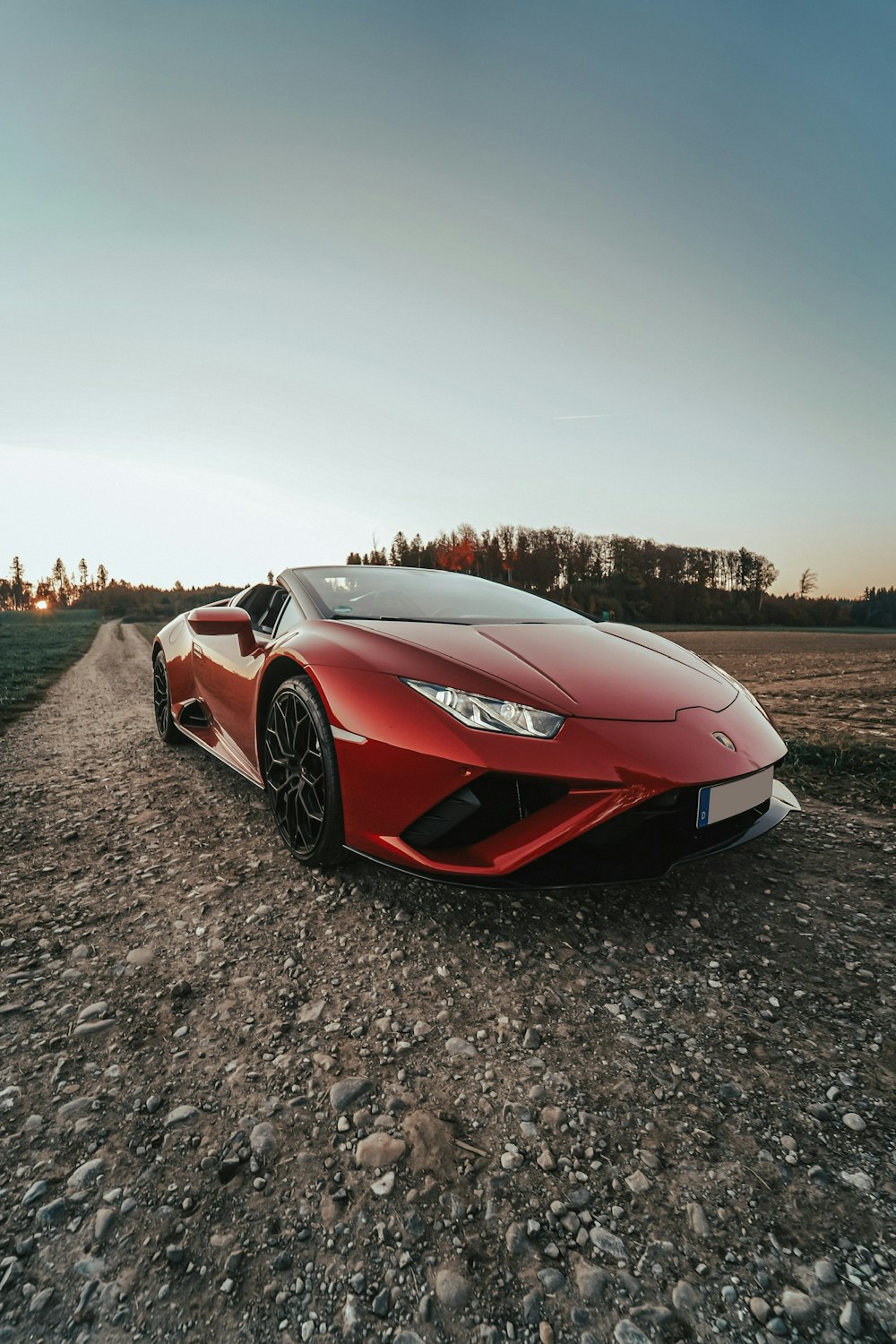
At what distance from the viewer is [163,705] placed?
4.68 meters

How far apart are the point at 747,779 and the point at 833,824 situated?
1251 mm

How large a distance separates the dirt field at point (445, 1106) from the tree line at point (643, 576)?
3909 centimetres

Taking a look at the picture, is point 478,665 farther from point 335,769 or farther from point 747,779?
point 747,779

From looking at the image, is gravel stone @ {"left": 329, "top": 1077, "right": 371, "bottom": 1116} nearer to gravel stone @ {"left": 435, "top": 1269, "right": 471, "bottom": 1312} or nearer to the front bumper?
gravel stone @ {"left": 435, "top": 1269, "right": 471, "bottom": 1312}

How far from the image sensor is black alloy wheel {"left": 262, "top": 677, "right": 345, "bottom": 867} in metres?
2.29

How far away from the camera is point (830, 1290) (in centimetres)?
101

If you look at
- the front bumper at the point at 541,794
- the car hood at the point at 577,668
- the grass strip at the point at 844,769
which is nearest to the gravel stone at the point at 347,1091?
the front bumper at the point at 541,794

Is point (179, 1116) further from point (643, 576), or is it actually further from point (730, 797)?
point (643, 576)

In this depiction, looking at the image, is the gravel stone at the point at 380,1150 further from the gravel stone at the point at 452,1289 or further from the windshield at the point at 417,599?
the windshield at the point at 417,599

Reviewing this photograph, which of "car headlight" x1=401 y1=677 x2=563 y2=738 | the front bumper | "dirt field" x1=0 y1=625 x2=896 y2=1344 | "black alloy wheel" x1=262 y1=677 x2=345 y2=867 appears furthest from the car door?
"car headlight" x1=401 y1=677 x2=563 y2=738

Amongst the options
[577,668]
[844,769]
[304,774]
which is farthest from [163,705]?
[844,769]

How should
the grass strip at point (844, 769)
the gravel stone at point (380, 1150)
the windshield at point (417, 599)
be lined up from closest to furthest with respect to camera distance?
the gravel stone at point (380, 1150) < the windshield at point (417, 599) < the grass strip at point (844, 769)

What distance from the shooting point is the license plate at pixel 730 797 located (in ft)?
6.32

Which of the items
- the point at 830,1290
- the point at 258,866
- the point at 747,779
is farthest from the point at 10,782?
the point at 830,1290
